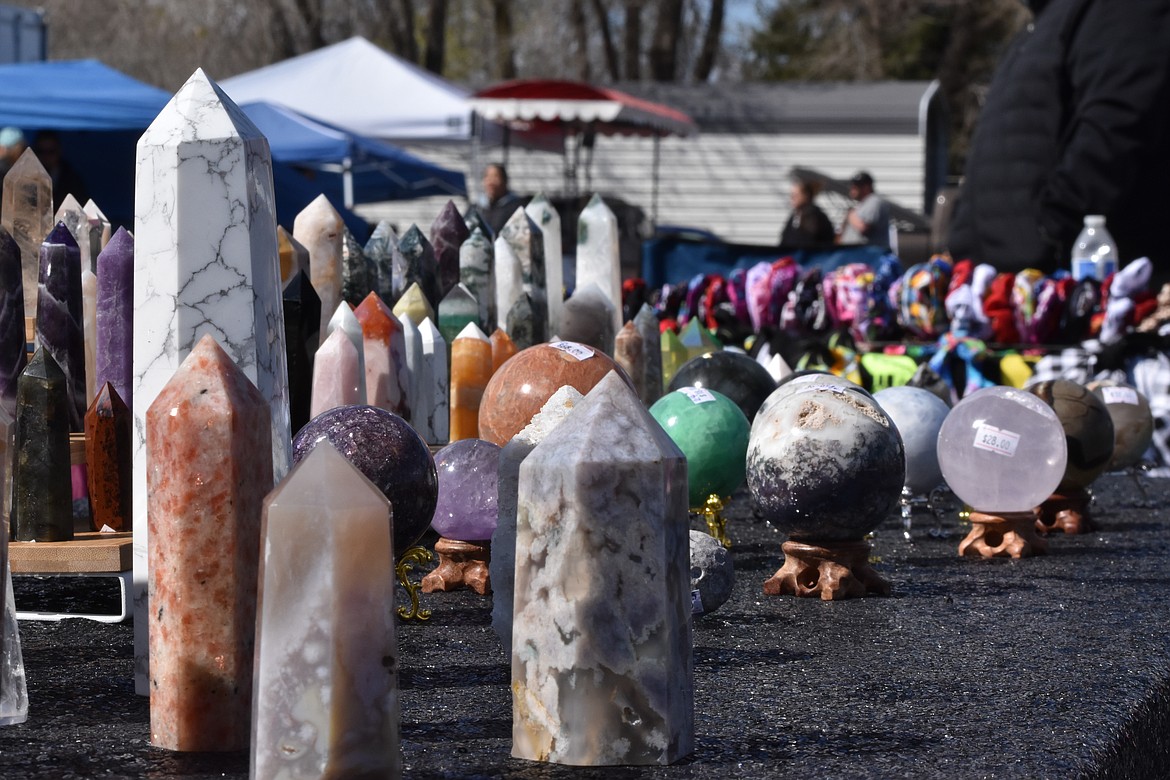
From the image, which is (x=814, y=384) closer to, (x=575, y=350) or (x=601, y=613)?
(x=575, y=350)

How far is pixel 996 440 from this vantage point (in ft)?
10.9

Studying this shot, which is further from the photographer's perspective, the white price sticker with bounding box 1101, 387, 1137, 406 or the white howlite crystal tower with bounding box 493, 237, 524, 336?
the white price sticker with bounding box 1101, 387, 1137, 406

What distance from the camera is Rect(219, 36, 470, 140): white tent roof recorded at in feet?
43.4

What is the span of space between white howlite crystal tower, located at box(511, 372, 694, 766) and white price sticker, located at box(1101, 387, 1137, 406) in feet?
9.55

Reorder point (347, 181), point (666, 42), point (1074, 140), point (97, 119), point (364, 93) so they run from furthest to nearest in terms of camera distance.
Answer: point (666, 42) < point (364, 93) < point (347, 181) < point (97, 119) < point (1074, 140)

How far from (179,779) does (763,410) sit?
→ 66.0 inches

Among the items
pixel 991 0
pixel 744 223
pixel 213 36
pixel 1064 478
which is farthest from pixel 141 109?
pixel 991 0

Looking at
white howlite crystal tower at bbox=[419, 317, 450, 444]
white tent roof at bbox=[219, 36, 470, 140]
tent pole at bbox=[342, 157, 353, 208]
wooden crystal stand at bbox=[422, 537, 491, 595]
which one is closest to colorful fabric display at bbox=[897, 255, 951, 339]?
white howlite crystal tower at bbox=[419, 317, 450, 444]

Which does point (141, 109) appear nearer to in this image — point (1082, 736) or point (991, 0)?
point (1082, 736)

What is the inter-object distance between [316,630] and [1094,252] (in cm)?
504

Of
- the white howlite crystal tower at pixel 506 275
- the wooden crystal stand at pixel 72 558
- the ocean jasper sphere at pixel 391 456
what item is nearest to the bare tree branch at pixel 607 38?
the white howlite crystal tower at pixel 506 275

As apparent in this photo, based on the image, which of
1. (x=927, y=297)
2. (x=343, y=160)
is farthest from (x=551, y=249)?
(x=343, y=160)

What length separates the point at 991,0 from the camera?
2667 centimetres

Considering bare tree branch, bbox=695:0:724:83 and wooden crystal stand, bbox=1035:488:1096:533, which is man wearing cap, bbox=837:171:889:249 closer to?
wooden crystal stand, bbox=1035:488:1096:533
